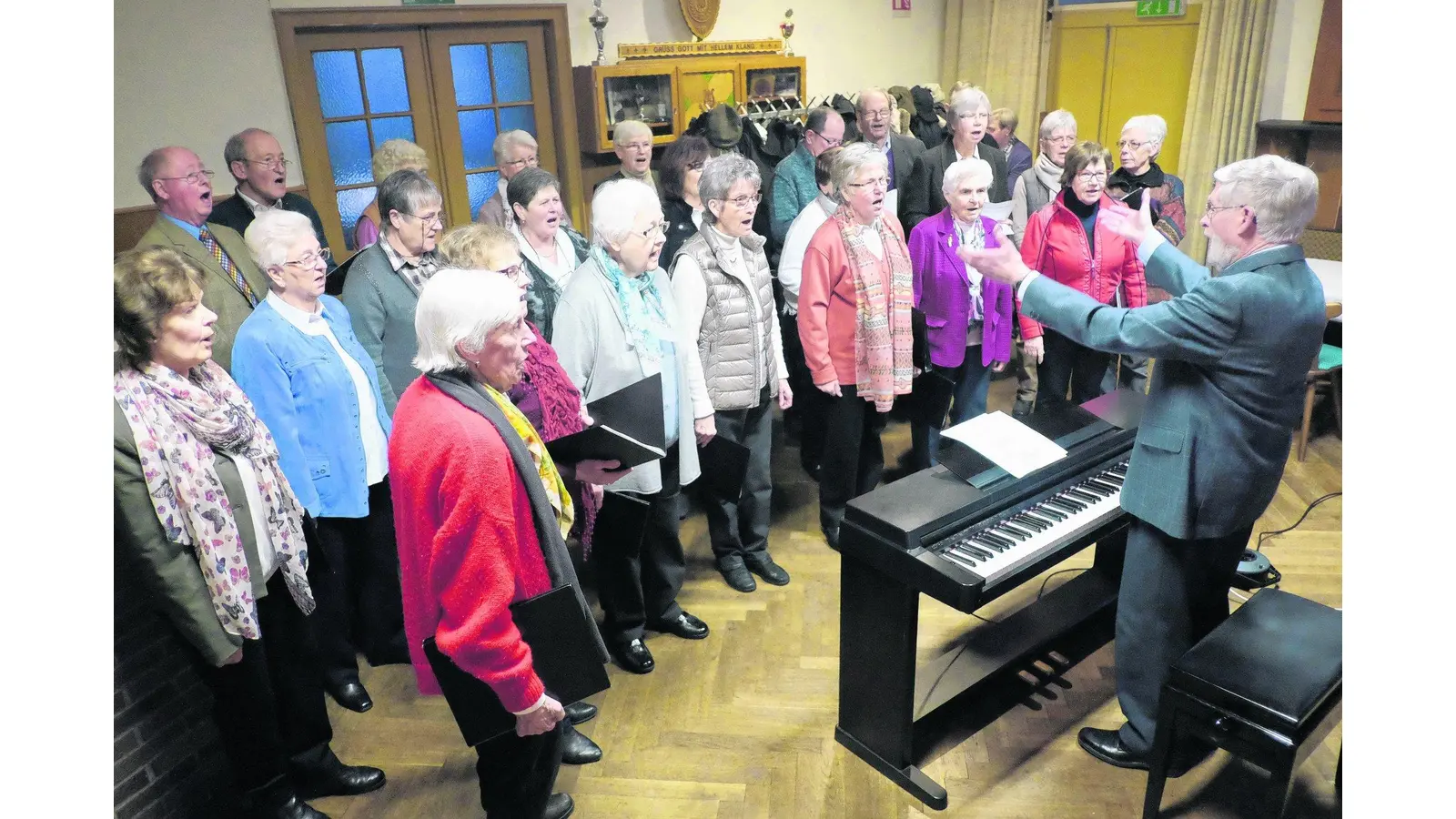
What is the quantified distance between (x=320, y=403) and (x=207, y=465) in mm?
555

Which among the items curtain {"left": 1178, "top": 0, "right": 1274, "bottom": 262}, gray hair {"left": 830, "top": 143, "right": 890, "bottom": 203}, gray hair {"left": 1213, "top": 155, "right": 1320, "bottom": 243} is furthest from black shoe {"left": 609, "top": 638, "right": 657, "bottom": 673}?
curtain {"left": 1178, "top": 0, "right": 1274, "bottom": 262}

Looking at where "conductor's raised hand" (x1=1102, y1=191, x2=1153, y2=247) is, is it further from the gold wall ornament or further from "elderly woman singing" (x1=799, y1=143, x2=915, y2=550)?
the gold wall ornament

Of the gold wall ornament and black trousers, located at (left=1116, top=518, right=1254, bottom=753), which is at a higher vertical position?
the gold wall ornament

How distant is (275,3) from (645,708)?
422 cm

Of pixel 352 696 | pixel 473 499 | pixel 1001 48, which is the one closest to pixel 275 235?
pixel 473 499

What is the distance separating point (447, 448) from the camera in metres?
1.83

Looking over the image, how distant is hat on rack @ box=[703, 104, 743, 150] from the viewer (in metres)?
5.35

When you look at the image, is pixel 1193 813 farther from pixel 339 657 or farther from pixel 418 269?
pixel 418 269

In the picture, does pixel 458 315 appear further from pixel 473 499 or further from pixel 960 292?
pixel 960 292

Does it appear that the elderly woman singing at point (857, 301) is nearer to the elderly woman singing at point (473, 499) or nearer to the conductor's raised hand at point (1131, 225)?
the conductor's raised hand at point (1131, 225)

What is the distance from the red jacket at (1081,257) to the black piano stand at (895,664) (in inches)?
57.2

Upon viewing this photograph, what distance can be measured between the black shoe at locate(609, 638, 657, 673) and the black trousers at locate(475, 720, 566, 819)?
3.18 feet

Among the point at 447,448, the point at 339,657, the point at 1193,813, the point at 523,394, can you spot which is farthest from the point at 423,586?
the point at 1193,813

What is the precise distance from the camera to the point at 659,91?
6.27 meters
